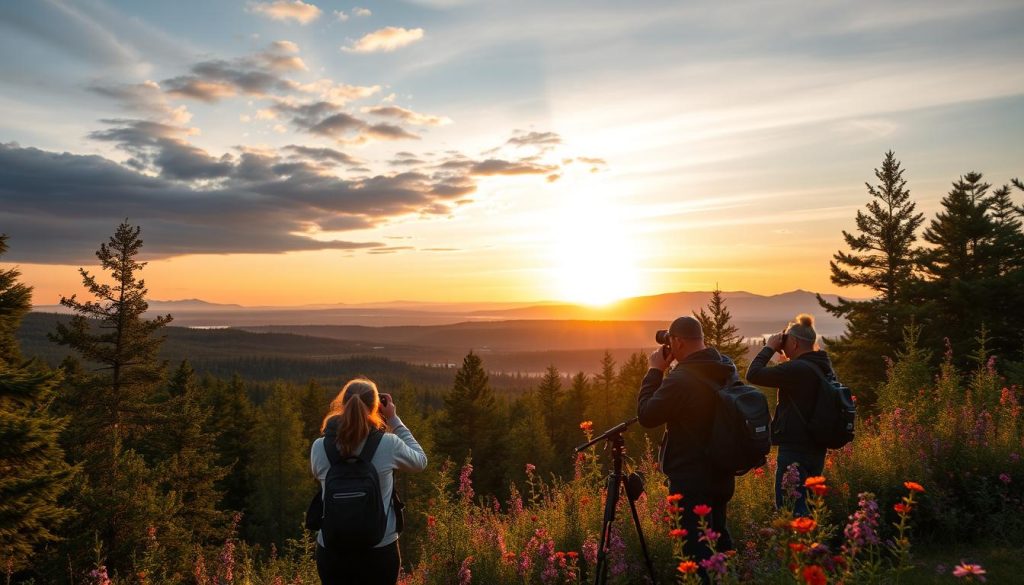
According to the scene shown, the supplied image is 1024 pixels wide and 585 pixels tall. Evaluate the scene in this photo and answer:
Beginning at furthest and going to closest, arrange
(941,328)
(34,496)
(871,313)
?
(871,313) → (941,328) → (34,496)

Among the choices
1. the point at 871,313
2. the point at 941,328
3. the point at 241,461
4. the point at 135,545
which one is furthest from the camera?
the point at 241,461

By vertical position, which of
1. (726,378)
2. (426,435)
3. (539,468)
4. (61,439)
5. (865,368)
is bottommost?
(539,468)

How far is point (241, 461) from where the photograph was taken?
150 feet

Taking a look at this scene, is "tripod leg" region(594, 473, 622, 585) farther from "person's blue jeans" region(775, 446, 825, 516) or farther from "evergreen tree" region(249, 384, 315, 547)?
"evergreen tree" region(249, 384, 315, 547)

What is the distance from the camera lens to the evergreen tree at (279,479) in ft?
134

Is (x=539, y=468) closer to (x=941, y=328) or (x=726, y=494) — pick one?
(x=941, y=328)

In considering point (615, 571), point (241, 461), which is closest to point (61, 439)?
point (241, 461)

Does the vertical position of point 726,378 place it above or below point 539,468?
above

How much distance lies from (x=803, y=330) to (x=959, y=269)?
29.6 metres

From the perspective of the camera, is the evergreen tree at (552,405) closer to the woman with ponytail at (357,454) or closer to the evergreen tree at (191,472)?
the evergreen tree at (191,472)

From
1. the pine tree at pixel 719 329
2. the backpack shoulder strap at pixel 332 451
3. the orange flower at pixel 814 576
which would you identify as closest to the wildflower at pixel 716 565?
the orange flower at pixel 814 576

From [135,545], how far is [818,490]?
70.7 feet

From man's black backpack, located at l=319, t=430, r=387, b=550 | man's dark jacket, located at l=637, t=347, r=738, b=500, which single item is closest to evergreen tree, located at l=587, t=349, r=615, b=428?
man's dark jacket, located at l=637, t=347, r=738, b=500

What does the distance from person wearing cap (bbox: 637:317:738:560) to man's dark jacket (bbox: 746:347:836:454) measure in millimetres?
1225
